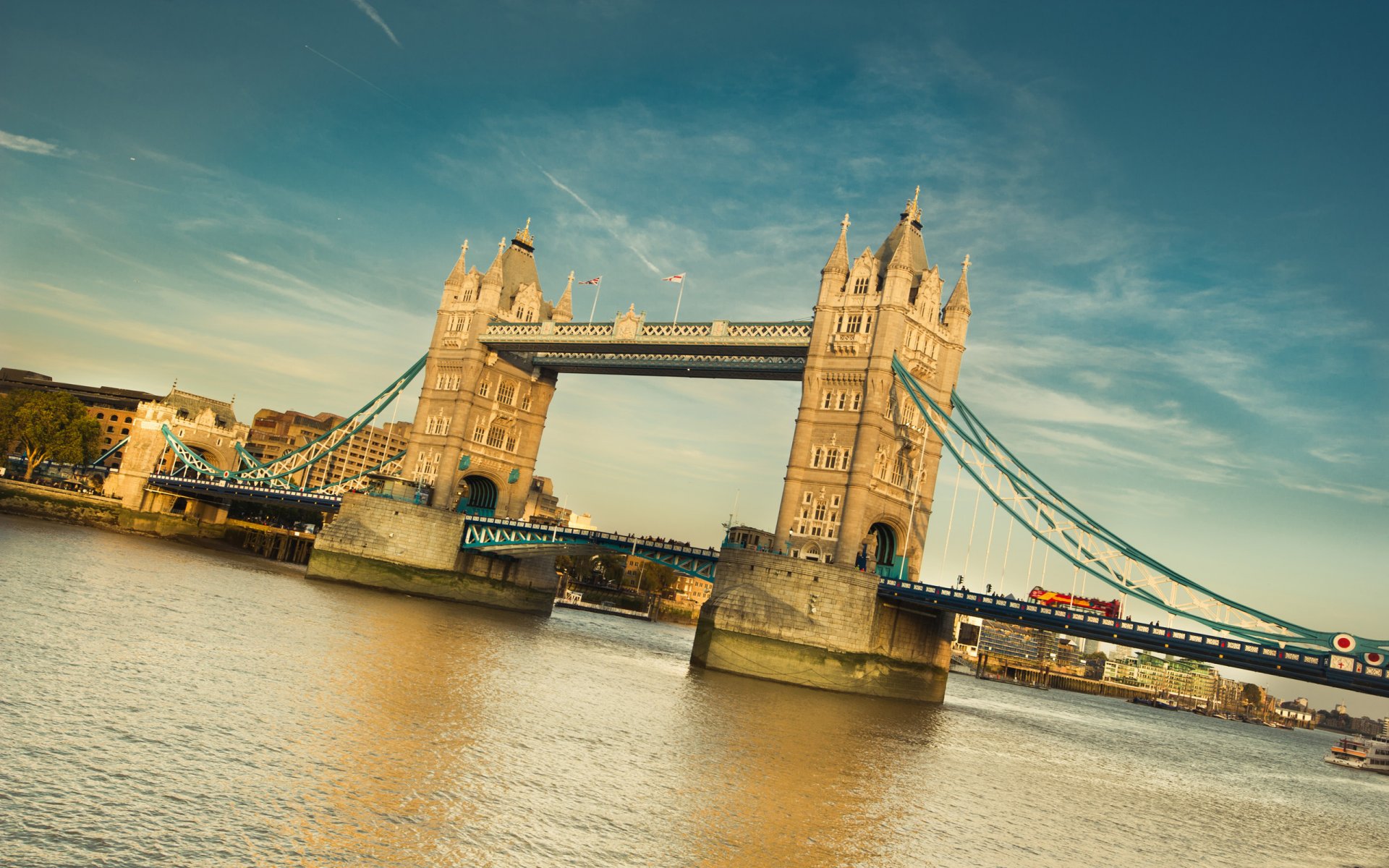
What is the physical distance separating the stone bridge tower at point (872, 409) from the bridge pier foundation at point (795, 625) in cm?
315

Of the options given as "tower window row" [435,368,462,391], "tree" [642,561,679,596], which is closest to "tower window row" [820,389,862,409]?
"tower window row" [435,368,462,391]

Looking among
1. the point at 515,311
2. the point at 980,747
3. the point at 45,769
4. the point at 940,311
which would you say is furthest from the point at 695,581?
the point at 45,769

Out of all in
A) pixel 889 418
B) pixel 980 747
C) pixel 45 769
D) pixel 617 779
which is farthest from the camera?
pixel 889 418

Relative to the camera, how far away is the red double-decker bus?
46.3 meters

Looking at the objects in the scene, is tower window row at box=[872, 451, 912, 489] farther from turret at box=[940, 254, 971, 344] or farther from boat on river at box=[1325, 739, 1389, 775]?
boat on river at box=[1325, 739, 1389, 775]

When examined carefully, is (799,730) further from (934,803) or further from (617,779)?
(617,779)

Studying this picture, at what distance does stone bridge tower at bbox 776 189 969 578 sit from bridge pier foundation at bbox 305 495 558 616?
26.1 meters

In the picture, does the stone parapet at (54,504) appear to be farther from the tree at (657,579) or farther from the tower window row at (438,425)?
the tree at (657,579)

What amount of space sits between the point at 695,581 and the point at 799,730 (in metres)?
146

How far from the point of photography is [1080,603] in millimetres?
46781

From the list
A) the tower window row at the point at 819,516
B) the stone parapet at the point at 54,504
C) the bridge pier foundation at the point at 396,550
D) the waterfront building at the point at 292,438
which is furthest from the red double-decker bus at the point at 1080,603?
the waterfront building at the point at 292,438

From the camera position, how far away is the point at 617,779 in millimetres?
20156

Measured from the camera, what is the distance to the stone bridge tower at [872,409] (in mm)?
51406

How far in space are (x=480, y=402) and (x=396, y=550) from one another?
38.8 ft
